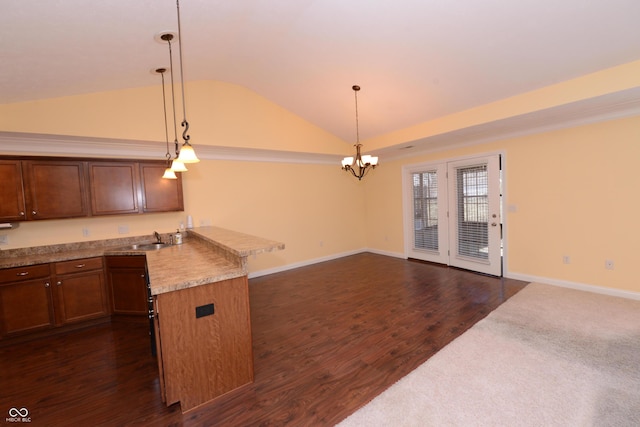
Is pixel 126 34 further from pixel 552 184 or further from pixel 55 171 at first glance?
pixel 552 184

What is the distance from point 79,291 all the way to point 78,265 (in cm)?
33

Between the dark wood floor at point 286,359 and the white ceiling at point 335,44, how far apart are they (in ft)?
9.28

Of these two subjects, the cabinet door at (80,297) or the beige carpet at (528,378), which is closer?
the beige carpet at (528,378)

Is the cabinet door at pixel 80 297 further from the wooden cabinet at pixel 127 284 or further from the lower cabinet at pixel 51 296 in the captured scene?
the wooden cabinet at pixel 127 284

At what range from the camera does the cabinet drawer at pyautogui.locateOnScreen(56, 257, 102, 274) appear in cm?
328

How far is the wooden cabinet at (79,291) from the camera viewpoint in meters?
3.29

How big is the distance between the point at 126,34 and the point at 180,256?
2095 millimetres

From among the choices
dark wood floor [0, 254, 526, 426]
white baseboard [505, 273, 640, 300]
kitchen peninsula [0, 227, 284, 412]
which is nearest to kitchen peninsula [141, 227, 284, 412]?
kitchen peninsula [0, 227, 284, 412]

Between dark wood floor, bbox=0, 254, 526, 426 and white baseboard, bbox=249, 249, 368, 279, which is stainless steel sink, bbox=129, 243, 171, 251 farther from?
white baseboard, bbox=249, 249, 368, 279

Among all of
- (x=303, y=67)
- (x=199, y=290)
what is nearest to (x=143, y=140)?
→ (x=303, y=67)

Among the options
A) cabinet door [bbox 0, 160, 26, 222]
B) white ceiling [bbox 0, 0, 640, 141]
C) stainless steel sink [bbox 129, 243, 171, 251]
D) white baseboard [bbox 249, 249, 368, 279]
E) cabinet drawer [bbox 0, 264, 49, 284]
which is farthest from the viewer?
white baseboard [bbox 249, 249, 368, 279]

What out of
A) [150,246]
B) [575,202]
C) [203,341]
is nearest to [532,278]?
[575,202]

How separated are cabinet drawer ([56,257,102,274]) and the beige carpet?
3586 mm

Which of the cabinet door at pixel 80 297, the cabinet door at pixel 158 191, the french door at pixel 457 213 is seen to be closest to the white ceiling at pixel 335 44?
the cabinet door at pixel 158 191
